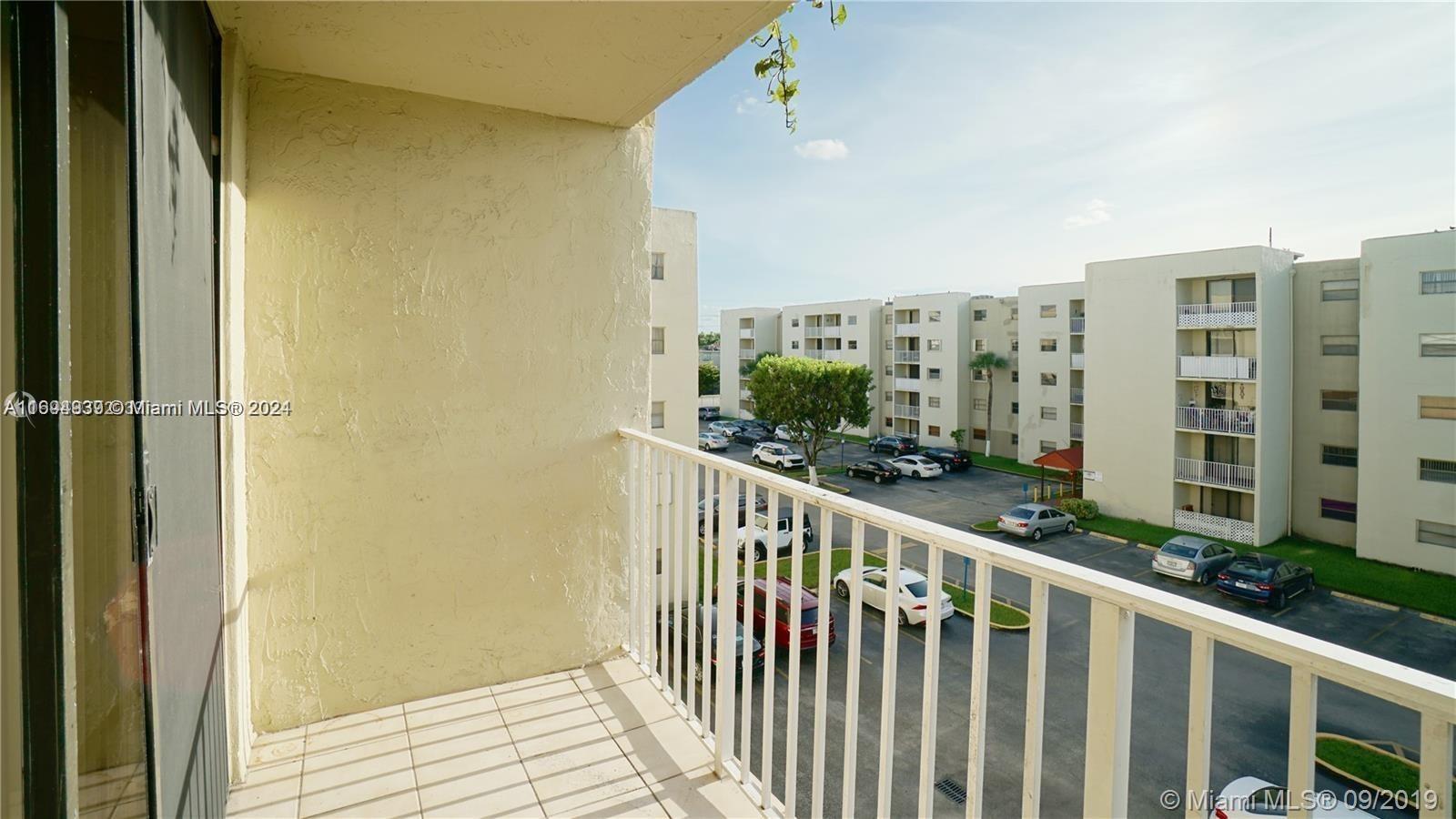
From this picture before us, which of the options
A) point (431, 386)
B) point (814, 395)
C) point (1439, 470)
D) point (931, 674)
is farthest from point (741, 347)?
point (931, 674)

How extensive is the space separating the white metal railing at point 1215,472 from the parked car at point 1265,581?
3711mm

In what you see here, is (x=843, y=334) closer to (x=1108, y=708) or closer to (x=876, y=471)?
(x=876, y=471)

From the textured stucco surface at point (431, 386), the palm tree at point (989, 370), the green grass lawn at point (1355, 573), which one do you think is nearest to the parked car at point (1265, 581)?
the green grass lawn at point (1355, 573)

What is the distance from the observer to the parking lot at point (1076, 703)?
775 cm

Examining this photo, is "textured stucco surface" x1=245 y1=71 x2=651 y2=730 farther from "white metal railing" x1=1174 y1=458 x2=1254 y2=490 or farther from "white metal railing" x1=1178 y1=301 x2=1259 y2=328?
"white metal railing" x1=1174 y1=458 x2=1254 y2=490

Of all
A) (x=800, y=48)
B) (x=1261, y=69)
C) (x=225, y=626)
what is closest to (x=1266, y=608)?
(x=1261, y=69)

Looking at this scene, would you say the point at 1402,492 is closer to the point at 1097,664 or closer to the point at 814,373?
the point at 814,373

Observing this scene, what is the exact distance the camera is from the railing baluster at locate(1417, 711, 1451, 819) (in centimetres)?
59

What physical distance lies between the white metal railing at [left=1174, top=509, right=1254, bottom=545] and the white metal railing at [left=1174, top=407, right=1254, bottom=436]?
2.46m

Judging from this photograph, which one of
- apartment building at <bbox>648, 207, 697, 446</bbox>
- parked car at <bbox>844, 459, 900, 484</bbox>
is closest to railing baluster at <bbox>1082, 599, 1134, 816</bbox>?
apartment building at <bbox>648, 207, 697, 446</bbox>

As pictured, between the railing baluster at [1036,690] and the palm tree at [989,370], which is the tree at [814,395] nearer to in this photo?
the palm tree at [989,370]

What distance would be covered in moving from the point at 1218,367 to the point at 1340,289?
10.7 ft

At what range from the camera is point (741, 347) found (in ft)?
132

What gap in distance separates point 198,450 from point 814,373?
928 inches
